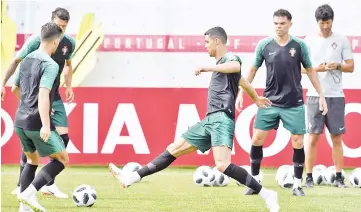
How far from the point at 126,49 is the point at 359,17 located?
133 inches

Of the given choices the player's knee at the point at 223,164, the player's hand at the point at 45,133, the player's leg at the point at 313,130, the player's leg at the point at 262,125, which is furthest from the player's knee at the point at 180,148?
the player's leg at the point at 313,130

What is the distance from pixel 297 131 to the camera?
35.7 feet

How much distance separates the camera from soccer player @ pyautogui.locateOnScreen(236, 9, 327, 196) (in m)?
10.8

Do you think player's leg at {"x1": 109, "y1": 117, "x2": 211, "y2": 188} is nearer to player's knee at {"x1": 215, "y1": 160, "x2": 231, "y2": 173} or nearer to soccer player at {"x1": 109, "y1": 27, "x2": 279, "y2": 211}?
soccer player at {"x1": 109, "y1": 27, "x2": 279, "y2": 211}

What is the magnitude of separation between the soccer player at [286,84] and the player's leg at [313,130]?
35.8 inches

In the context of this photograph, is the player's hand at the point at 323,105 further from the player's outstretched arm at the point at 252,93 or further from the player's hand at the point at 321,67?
the player's hand at the point at 321,67

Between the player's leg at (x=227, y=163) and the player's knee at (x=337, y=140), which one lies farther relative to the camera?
the player's knee at (x=337, y=140)

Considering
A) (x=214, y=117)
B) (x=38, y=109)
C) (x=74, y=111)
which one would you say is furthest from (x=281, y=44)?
(x=74, y=111)

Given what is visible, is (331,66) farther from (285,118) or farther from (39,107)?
(39,107)

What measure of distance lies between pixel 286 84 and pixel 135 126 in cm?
379

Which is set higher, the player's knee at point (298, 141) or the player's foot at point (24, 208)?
the player's knee at point (298, 141)

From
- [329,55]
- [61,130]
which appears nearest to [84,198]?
[61,130]

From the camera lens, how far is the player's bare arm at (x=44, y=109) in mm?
8773

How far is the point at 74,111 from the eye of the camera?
46.2 ft
